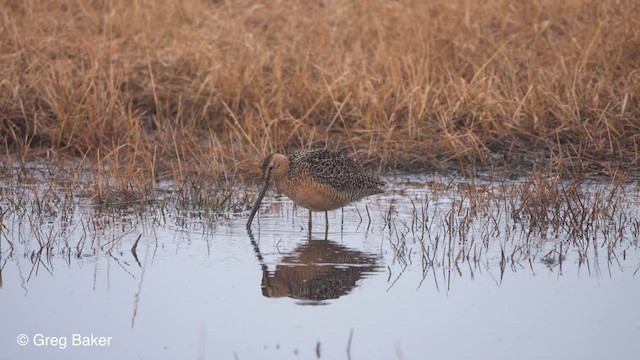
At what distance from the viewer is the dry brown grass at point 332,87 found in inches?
304

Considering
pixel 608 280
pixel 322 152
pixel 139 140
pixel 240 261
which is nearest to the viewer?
pixel 608 280

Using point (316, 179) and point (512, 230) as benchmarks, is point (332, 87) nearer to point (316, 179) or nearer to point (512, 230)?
point (316, 179)

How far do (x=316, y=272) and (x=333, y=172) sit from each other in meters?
1.21

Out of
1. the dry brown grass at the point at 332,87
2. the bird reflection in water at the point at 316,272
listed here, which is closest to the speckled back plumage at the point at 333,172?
the bird reflection in water at the point at 316,272

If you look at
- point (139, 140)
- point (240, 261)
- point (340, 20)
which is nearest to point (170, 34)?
point (340, 20)

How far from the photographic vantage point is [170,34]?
31.5 feet

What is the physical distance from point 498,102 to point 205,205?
239cm

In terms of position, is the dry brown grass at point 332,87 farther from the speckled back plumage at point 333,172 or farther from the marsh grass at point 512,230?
the speckled back plumage at point 333,172

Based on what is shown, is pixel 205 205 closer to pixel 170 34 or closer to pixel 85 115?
pixel 85 115

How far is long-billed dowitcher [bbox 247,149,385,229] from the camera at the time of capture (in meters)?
6.35

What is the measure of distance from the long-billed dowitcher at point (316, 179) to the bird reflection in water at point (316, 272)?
1.40 feet

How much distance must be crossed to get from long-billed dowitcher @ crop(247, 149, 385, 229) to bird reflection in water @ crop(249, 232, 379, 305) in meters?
0.43

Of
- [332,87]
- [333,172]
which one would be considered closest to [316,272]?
[333,172]

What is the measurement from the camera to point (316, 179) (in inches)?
250
